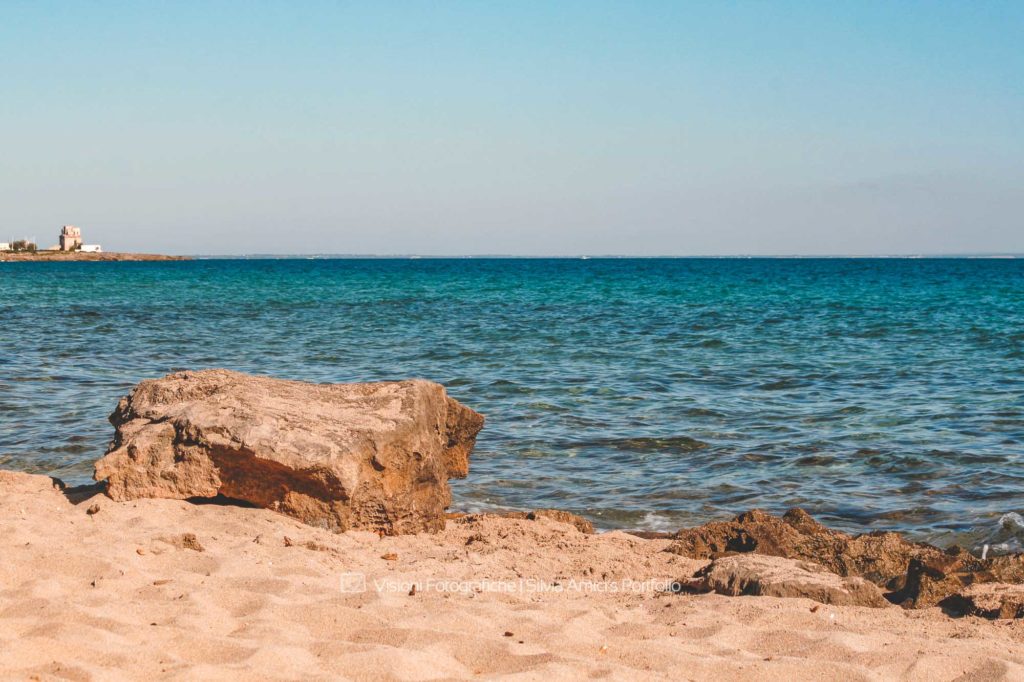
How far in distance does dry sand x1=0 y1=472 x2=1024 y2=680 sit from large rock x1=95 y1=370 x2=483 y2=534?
7.2 inches

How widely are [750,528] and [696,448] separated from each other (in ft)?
11.0

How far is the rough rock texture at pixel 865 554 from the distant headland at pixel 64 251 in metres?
119

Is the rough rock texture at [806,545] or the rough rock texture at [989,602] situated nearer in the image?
the rough rock texture at [989,602]

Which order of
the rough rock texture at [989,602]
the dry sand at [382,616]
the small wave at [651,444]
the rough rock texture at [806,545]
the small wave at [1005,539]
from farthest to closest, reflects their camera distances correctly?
1. the small wave at [651,444]
2. the small wave at [1005,539]
3. the rough rock texture at [806,545]
4. the rough rock texture at [989,602]
5. the dry sand at [382,616]

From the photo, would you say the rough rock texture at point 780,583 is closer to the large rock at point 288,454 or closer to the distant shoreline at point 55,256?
the large rock at point 288,454

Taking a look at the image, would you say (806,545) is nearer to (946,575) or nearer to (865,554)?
(865,554)

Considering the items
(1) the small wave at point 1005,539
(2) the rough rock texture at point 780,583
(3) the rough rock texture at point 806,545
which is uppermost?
(2) the rough rock texture at point 780,583

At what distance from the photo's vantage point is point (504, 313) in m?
29.5

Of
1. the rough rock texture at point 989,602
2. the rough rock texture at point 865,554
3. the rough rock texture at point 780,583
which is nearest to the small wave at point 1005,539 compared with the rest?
the rough rock texture at point 865,554

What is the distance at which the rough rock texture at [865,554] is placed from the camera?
17.4ft

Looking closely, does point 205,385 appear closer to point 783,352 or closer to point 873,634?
point 873,634
